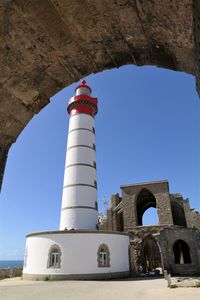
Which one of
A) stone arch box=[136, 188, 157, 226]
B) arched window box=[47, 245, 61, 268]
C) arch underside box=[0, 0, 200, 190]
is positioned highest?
stone arch box=[136, 188, 157, 226]

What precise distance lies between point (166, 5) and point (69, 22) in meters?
0.86

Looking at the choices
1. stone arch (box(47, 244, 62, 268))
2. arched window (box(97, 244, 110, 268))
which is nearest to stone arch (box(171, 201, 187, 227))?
arched window (box(97, 244, 110, 268))

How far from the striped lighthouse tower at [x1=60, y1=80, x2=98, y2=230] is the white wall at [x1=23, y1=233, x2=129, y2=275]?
197 centimetres

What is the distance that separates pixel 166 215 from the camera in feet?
67.3

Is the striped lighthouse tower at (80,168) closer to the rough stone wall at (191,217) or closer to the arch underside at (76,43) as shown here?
the rough stone wall at (191,217)

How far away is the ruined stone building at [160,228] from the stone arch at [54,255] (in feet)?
20.0

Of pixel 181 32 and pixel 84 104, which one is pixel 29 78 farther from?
pixel 84 104

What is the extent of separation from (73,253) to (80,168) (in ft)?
21.2

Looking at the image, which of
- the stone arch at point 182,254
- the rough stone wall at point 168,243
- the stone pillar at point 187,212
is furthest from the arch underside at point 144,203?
the rough stone wall at point 168,243

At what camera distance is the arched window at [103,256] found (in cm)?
1464

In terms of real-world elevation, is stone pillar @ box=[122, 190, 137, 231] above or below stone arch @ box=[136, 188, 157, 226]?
below

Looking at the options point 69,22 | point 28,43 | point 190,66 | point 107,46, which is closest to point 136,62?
point 107,46

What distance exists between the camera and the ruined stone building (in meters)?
18.7

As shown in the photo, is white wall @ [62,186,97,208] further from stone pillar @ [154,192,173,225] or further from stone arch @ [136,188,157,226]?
stone arch @ [136,188,157,226]
